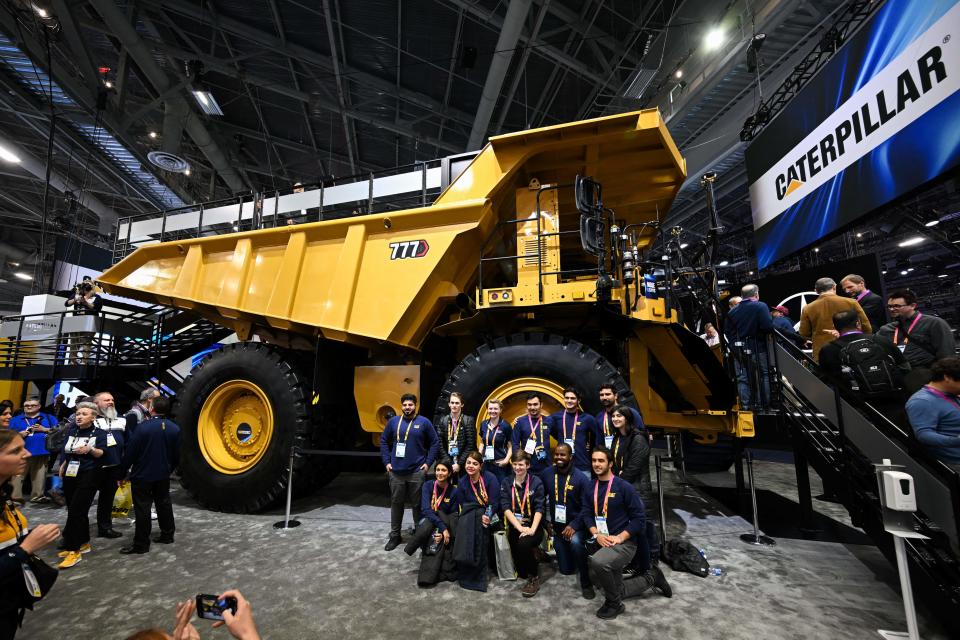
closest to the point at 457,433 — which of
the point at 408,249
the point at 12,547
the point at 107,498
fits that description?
the point at 408,249

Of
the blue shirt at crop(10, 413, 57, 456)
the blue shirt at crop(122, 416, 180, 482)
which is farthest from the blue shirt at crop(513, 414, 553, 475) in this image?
the blue shirt at crop(10, 413, 57, 456)

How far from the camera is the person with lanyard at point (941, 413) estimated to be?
2947 millimetres

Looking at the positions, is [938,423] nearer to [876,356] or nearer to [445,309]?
[876,356]

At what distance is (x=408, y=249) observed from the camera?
16.7ft

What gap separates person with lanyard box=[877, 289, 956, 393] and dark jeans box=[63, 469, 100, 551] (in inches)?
328

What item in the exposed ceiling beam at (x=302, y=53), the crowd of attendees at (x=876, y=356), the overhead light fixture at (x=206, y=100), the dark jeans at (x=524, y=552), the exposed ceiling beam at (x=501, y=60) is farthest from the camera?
the overhead light fixture at (x=206, y=100)

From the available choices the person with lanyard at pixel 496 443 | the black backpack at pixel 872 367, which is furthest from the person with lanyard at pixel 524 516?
the black backpack at pixel 872 367

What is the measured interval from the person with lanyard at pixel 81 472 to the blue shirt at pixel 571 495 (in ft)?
15.8

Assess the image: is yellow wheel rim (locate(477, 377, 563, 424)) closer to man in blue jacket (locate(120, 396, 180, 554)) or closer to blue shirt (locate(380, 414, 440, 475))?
blue shirt (locate(380, 414, 440, 475))

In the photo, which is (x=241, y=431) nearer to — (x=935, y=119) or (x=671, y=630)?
(x=671, y=630)

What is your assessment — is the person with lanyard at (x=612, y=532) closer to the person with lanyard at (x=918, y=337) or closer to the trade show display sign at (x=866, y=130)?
the person with lanyard at (x=918, y=337)

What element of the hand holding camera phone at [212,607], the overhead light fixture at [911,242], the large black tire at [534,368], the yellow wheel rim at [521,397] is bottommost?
the hand holding camera phone at [212,607]

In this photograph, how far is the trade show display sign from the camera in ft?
14.2

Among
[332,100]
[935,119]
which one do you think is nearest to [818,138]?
[935,119]
